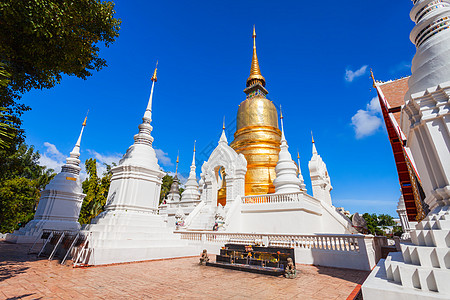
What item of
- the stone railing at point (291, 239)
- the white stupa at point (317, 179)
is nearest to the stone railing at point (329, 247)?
the stone railing at point (291, 239)

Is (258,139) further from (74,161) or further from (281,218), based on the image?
(74,161)

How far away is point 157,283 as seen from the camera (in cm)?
480

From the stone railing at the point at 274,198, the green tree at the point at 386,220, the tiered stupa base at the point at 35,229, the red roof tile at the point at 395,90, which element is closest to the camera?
the red roof tile at the point at 395,90

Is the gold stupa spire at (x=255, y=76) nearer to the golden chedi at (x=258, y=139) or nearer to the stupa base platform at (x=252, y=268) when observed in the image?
the golden chedi at (x=258, y=139)

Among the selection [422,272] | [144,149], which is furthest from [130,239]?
[422,272]

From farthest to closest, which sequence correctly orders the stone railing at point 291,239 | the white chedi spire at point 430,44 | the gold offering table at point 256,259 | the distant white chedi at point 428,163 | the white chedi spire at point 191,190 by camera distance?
the white chedi spire at point 191,190 < the stone railing at point 291,239 < the gold offering table at point 256,259 < the white chedi spire at point 430,44 < the distant white chedi at point 428,163

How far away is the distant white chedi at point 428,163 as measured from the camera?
2316 mm

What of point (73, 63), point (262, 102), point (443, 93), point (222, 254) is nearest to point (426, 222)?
point (443, 93)

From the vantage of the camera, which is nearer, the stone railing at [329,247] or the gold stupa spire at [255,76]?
the stone railing at [329,247]

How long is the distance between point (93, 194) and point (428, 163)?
19228 mm

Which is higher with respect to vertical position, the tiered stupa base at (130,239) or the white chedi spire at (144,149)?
the white chedi spire at (144,149)

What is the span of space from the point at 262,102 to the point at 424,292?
23271mm

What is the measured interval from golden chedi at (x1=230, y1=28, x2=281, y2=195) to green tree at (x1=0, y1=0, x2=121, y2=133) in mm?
14714

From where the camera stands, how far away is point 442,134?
3.56 meters
